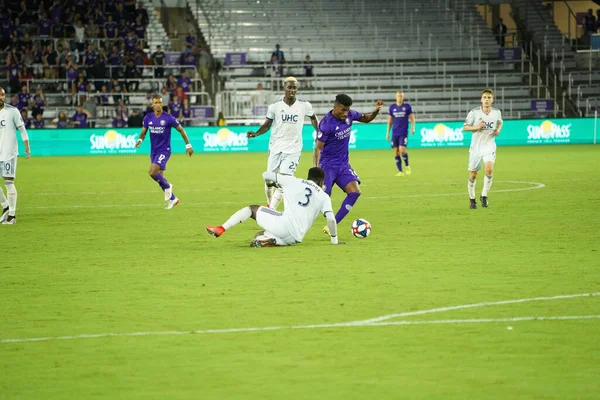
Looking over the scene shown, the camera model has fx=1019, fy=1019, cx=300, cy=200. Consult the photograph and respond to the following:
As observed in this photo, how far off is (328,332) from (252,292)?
2.16 meters

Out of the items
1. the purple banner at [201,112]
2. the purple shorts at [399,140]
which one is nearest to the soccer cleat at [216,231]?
the purple shorts at [399,140]

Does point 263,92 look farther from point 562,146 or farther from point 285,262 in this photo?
point 285,262

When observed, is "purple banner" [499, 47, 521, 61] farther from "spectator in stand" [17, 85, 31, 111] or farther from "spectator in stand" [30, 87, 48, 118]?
"spectator in stand" [17, 85, 31, 111]

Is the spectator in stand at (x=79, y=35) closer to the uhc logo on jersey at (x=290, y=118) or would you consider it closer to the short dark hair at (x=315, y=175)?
the uhc logo on jersey at (x=290, y=118)

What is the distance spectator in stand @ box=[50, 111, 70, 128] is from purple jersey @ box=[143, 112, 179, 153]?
20.6 metres

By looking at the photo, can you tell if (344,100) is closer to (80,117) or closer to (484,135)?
(484,135)

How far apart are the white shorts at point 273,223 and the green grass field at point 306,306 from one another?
28cm

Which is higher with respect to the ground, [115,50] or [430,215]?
[115,50]

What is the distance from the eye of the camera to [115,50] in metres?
47.7

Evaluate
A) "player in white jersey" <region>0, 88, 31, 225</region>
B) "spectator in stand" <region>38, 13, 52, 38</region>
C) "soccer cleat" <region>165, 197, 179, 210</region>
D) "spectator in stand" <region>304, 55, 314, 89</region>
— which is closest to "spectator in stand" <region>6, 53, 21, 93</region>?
"spectator in stand" <region>38, 13, 52, 38</region>

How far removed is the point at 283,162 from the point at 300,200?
14.9ft

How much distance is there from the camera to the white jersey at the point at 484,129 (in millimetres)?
19750

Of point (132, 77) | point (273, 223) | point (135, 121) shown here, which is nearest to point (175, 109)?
point (135, 121)

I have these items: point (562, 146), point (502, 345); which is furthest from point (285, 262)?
point (562, 146)
